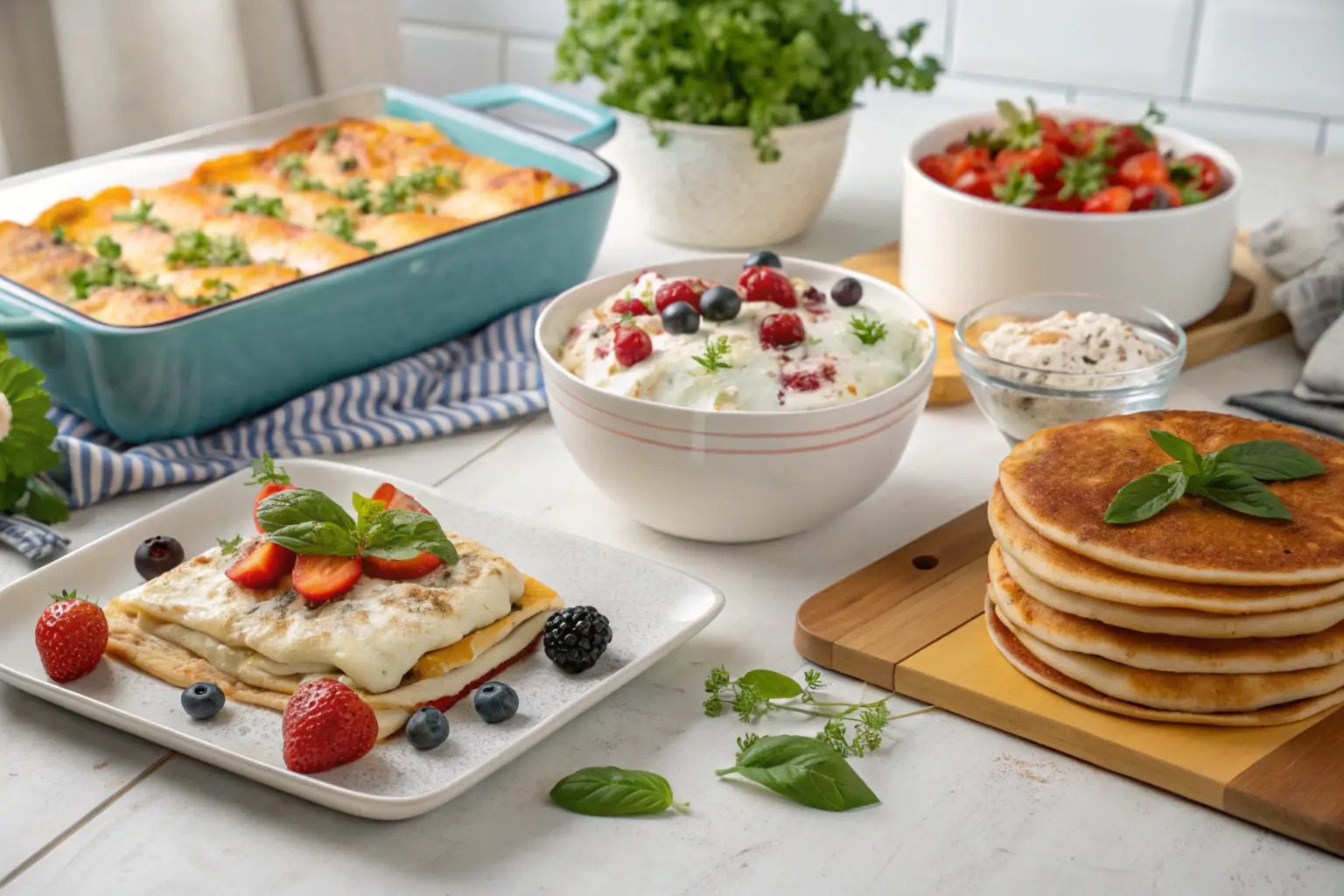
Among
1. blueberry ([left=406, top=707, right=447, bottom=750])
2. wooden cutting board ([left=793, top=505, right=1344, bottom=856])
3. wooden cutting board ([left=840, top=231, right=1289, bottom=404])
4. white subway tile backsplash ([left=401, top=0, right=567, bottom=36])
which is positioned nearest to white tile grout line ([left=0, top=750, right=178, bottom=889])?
blueberry ([left=406, top=707, right=447, bottom=750])

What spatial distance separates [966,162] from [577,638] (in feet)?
3.39

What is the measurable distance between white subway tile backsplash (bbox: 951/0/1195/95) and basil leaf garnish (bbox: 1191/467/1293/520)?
1.66 metres

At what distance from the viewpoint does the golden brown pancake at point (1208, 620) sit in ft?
3.79

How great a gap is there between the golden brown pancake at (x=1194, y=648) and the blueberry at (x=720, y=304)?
0.47 m

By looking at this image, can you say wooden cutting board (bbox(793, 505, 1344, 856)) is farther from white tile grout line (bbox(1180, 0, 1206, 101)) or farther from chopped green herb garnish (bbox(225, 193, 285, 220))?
white tile grout line (bbox(1180, 0, 1206, 101))

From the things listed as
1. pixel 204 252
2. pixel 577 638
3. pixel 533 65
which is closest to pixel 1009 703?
pixel 577 638

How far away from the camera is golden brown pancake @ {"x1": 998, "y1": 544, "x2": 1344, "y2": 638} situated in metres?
1.15

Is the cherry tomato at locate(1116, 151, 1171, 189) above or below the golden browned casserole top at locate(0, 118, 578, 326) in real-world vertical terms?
above

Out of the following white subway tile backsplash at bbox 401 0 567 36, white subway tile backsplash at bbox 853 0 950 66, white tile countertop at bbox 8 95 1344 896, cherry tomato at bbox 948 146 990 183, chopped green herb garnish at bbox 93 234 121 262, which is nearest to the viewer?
white tile countertop at bbox 8 95 1344 896

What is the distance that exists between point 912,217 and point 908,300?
0.39 meters

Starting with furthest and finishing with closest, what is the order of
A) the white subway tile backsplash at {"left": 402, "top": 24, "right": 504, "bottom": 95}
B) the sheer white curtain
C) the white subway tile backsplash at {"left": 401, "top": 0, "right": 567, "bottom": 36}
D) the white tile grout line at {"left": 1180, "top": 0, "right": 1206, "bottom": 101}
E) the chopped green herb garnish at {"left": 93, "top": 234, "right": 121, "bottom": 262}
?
the white subway tile backsplash at {"left": 402, "top": 24, "right": 504, "bottom": 95} → the white subway tile backsplash at {"left": 401, "top": 0, "right": 567, "bottom": 36} → the white tile grout line at {"left": 1180, "top": 0, "right": 1206, "bottom": 101} → the sheer white curtain → the chopped green herb garnish at {"left": 93, "top": 234, "right": 121, "bottom": 262}

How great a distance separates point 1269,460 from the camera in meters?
1.27

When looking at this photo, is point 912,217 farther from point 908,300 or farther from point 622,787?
point 622,787

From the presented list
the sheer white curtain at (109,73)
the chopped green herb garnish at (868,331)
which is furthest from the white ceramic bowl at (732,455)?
the sheer white curtain at (109,73)
